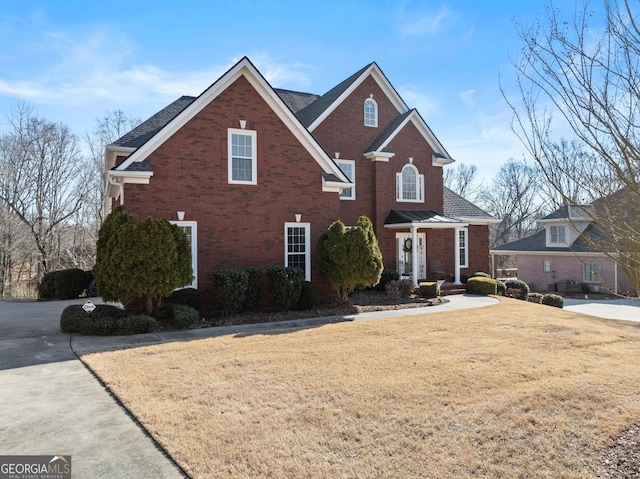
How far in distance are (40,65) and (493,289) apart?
20108 mm

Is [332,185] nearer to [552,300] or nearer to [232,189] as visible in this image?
[232,189]

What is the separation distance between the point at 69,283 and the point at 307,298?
38.8 feet

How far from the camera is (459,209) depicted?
24297 millimetres

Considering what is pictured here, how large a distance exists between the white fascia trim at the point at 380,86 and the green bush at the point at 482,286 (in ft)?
32.3

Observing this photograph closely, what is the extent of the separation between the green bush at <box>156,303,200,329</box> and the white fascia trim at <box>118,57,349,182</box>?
13.9ft

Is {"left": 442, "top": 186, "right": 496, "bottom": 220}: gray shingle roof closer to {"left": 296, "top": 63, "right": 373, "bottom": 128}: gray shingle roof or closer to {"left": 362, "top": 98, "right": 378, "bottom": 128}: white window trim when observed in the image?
{"left": 362, "top": 98, "right": 378, "bottom": 128}: white window trim

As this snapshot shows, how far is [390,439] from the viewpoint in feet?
15.4

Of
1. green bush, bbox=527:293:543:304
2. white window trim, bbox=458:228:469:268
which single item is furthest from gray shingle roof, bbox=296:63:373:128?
green bush, bbox=527:293:543:304

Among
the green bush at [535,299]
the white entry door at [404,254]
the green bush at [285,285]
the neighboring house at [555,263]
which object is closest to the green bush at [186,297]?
the green bush at [285,285]

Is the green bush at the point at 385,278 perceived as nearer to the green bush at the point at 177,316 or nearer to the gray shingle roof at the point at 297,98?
the green bush at the point at 177,316

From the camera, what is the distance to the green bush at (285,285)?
13.5 m

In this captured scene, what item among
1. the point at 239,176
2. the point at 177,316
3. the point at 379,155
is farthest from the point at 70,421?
the point at 379,155

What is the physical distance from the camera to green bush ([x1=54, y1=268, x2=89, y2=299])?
61.7ft

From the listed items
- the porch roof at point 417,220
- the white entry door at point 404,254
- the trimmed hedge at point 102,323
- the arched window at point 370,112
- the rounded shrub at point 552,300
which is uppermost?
the arched window at point 370,112
